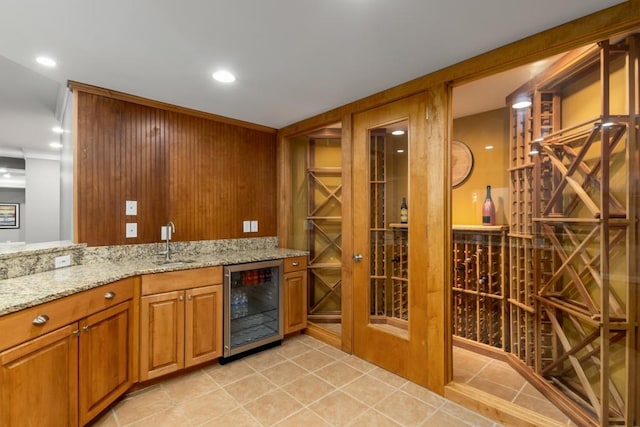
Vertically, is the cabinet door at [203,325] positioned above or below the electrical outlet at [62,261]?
below

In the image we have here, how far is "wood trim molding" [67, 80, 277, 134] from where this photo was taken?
7.54 ft

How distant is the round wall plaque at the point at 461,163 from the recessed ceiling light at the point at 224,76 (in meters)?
2.11

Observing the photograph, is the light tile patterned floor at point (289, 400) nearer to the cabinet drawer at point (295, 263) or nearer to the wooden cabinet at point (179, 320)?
the wooden cabinet at point (179, 320)

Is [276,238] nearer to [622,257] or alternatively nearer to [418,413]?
[418,413]

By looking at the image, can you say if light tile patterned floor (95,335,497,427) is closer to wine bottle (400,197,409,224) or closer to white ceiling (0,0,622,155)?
wine bottle (400,197,409,224)

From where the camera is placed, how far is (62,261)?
2.15 m

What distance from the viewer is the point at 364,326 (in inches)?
103

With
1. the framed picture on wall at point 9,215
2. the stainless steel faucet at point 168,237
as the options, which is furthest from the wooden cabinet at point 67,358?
the framed picture on wall at point 9,215

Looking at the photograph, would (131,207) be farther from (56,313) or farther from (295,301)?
(295,301)

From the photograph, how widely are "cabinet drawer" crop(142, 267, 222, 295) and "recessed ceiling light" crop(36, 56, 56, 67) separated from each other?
1.53 m

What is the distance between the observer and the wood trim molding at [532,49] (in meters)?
1.48

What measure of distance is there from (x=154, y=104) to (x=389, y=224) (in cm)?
230

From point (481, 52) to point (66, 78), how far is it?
2874 mm

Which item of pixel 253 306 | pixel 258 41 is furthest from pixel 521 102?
pixel 253 306
